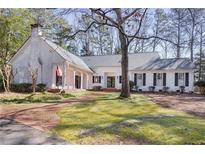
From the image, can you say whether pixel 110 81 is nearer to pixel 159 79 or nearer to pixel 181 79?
pixel 159 79

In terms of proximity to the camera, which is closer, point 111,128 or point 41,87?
point 111,128

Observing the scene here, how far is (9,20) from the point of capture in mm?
24453

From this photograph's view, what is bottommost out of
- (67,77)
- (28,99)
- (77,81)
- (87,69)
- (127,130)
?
(127,130)

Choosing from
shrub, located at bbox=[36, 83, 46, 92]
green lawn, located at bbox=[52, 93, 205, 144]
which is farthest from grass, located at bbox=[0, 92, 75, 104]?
green lawn, located at bbox=[52, 93, 205, 144]

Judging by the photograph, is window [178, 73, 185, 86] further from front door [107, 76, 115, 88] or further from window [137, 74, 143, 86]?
front door [107, 76, 115, 88]

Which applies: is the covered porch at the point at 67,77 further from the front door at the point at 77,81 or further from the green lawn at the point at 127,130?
the green lawn at the point at 127,130

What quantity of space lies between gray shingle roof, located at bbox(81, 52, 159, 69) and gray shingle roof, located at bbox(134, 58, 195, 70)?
2.94 feet

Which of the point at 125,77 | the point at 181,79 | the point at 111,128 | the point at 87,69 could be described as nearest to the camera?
the point at 111,128

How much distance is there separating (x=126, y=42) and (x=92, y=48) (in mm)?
19617

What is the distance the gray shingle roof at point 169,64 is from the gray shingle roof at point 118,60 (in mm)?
896

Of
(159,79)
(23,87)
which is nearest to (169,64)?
(159,79)

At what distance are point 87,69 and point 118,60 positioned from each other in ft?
11.9

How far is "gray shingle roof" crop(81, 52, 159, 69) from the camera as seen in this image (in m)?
26.6

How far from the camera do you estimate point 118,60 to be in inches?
1088
